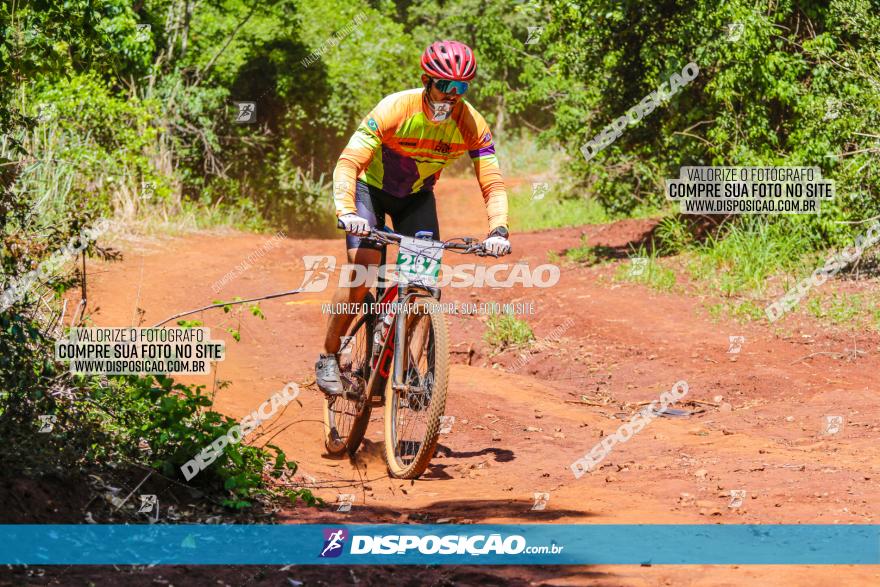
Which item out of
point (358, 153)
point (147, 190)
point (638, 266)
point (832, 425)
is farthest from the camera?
point (147, 190)

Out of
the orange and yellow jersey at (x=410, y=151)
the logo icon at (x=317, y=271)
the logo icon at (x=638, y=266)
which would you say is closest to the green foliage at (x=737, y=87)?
the logo icon at (x=638, y=266)

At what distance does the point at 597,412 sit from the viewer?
801 cm

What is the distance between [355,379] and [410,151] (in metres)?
1.57

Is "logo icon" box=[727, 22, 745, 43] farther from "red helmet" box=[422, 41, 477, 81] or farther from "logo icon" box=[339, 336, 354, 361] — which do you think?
"logo icon" box=[339, 336, 354, 361]

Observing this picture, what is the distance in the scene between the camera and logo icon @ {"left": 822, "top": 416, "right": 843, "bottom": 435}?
22.0ft

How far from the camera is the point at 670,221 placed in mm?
13680

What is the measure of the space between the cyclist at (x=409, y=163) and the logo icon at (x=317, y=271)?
627 centimetres

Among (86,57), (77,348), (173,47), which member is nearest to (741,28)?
(86,57)

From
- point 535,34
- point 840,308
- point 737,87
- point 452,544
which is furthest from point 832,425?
point 535,34

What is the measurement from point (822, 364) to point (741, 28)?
486cm

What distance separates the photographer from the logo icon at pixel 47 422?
4469 millimetres

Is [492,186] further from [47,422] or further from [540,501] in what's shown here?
[47,422]

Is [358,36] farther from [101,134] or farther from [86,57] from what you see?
[86,57]

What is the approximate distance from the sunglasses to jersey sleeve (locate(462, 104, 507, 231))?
363 millimetres
